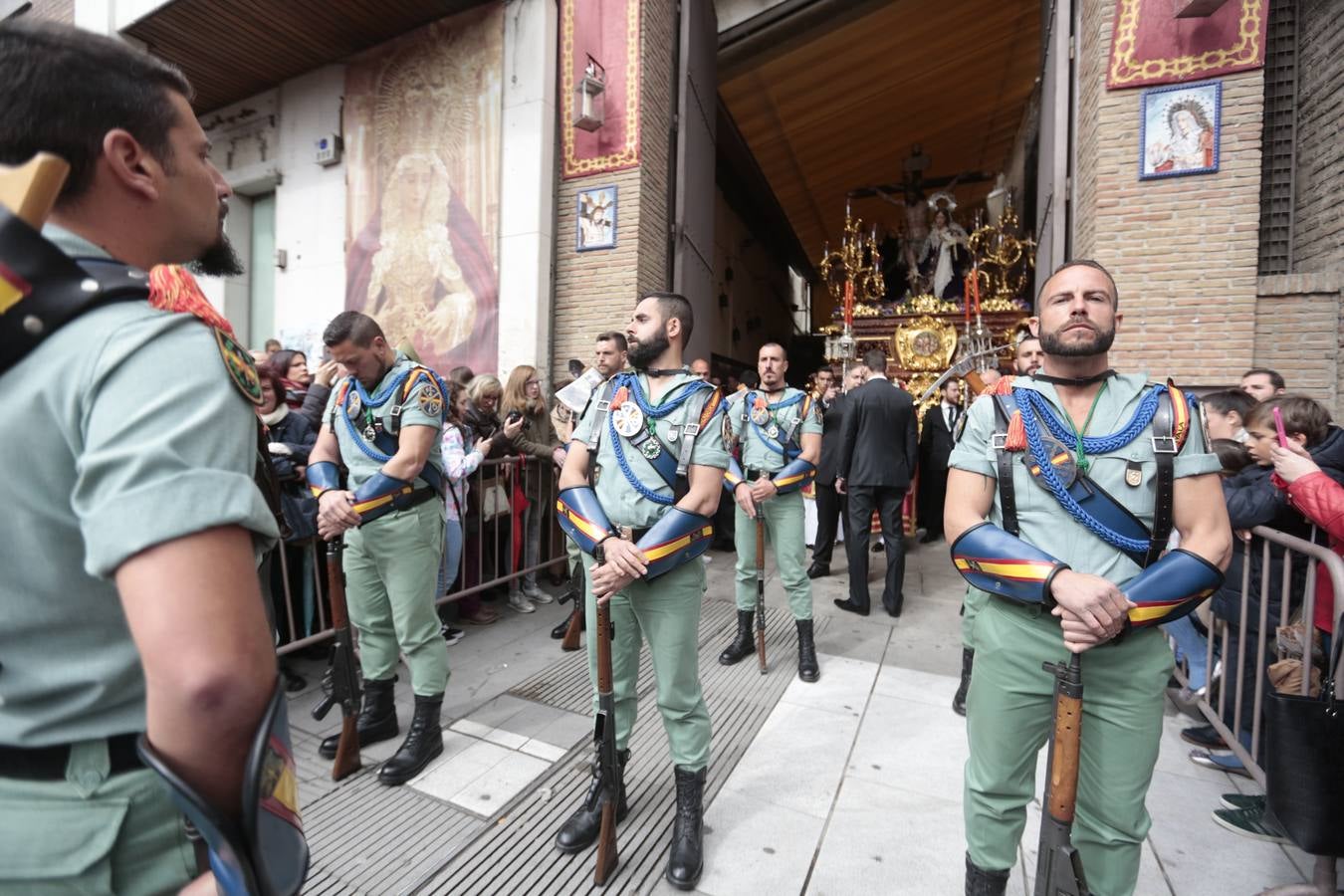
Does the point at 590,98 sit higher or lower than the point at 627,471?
higher

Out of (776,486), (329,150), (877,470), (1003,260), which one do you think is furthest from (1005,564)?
(329,150)

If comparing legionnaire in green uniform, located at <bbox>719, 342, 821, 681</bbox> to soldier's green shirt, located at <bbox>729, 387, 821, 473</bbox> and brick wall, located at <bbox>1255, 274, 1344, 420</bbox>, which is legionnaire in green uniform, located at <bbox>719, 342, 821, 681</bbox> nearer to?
soldier's green shirt, located at <bbox>729, 387, 821, 473</bbox>

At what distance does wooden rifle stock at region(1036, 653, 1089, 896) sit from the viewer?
1630 millimetres

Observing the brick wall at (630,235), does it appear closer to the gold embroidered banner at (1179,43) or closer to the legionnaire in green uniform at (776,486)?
the legionnaire in green uniform at (776,486)

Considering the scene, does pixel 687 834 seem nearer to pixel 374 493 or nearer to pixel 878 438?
pixel 374 493

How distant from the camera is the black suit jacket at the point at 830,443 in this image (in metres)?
6.78

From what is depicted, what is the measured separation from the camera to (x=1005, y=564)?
1.85 metres

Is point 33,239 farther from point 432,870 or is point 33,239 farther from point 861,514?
point 861,514

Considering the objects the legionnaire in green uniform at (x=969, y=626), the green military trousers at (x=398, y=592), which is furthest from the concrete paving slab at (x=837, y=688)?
the green military trousers at (x=398, y=592)

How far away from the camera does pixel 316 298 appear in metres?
10.2

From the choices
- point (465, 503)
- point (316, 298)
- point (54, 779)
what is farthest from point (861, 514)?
point (316, 298)

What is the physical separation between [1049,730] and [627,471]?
175 centimetres

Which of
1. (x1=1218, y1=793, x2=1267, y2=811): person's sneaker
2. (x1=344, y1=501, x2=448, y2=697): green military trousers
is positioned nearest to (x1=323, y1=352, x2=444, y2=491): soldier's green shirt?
(x1=344, y1=501, x2=448, y2=697): green military trousers

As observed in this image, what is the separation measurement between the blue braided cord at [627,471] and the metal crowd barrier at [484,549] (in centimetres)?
210
